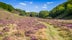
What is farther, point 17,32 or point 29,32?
point 29,32

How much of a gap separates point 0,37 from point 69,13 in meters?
81.8

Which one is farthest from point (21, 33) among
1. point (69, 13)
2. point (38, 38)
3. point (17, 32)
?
point (69, 13)

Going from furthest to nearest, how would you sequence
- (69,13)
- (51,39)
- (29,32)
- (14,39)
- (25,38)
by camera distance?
(69,13) → (29,32) → (51,39) → (25,38) → (14,39)

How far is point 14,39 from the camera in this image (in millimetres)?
19375

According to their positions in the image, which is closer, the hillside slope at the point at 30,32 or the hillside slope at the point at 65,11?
the hillside slope at the point at 30,32

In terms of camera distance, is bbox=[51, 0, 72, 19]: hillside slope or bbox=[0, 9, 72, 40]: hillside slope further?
bbox=[51, 0, 72, 19]: hillside slope

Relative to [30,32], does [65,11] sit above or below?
below

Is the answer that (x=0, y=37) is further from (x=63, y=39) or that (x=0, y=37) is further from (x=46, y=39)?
(x=63, y=39)

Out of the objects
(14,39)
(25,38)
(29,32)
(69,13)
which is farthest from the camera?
(69,13)

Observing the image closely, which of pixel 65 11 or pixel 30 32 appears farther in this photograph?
pixel 65 11

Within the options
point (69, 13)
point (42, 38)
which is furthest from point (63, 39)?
point (69, 13)

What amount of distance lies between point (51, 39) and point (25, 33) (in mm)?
3401

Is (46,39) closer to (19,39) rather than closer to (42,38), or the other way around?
(42,38)

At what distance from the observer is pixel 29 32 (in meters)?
24.8
